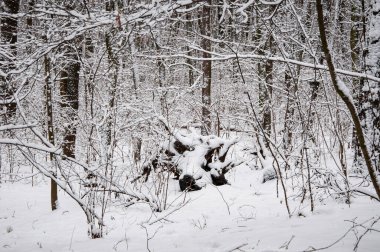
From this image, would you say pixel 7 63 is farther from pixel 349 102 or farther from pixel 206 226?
pixel 349 102

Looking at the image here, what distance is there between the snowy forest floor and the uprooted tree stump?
1.11 ft

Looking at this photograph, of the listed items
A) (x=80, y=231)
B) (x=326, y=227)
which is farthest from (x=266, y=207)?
(x=80, y=231)

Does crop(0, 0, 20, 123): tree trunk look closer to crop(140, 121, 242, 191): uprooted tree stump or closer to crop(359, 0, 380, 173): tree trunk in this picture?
crop(140, 121, 242, 191): uprooted tree stump

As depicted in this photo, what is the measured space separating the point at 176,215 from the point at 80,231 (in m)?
1.29

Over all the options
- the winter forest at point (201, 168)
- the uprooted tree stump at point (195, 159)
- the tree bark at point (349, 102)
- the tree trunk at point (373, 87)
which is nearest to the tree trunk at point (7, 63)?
the winter forest at point (201, 168)

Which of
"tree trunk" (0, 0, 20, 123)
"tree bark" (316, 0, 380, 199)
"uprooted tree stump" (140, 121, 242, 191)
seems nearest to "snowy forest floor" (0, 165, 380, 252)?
"uprooted tree stump" (140, 121, 242, 191)

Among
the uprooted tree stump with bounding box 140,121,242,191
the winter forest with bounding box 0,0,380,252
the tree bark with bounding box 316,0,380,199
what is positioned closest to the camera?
Answer: the tree bark with bounding box 316,0,380,199

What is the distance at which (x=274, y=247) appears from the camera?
249 cm

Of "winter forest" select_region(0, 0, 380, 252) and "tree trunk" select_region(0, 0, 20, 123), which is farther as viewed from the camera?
"tree trunk" select_region(0, 0, 20, 123)

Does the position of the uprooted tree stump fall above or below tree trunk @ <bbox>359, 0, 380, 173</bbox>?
below

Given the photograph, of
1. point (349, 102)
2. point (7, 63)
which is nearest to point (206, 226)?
point (349, 102)

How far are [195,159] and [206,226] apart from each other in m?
2.73

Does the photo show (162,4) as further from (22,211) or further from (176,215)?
(22,211)

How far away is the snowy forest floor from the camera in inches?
104
